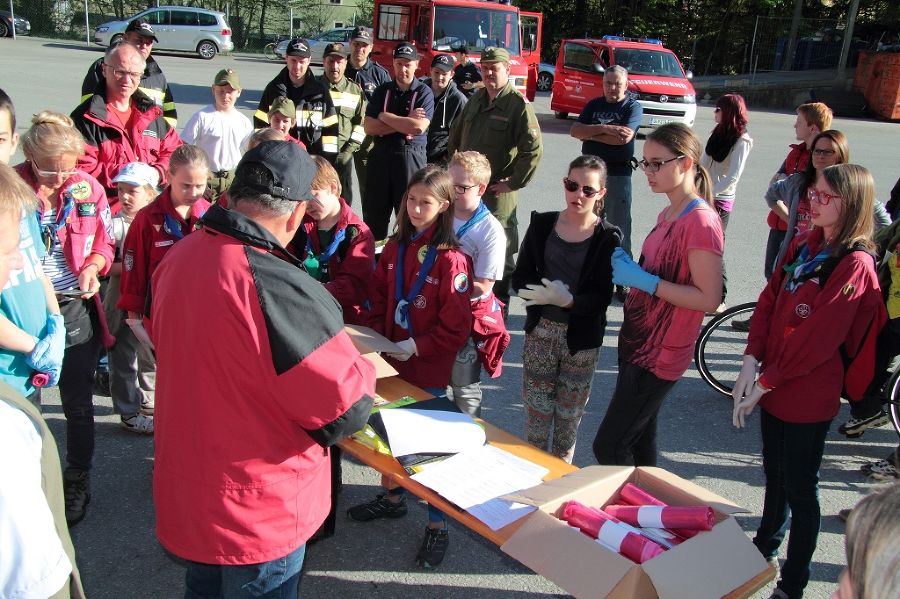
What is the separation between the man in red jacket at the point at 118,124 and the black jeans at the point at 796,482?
3.97 metres

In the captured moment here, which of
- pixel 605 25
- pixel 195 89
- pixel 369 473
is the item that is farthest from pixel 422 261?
pixel 605 25

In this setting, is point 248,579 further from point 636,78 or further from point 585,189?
point 636,78

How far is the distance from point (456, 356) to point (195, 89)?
17.7 metres

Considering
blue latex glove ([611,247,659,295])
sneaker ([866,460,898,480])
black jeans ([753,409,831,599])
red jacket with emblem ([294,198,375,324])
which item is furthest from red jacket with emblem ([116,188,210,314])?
sneaker ([866,460,898,480])

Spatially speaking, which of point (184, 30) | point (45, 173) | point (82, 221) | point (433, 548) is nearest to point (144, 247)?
point (82, 221)

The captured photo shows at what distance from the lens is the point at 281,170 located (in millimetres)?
1970

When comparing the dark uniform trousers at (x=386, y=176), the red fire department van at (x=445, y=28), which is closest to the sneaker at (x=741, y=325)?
the dark uniform trousers at (x=386, y=176)

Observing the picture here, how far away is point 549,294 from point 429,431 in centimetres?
91

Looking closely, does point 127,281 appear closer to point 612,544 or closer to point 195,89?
point 612,544

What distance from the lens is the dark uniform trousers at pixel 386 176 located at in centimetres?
691

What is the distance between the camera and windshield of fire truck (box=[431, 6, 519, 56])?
1555 cm

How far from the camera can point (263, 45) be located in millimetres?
38719

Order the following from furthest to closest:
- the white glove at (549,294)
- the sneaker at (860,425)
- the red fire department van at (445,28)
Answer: the red fire department van at (445,28) < the sneaker at (860,425) < the white glove at (549,294)

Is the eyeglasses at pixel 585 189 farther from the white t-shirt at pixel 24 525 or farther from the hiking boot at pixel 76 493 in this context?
the hiking boot at pixel 76 493
